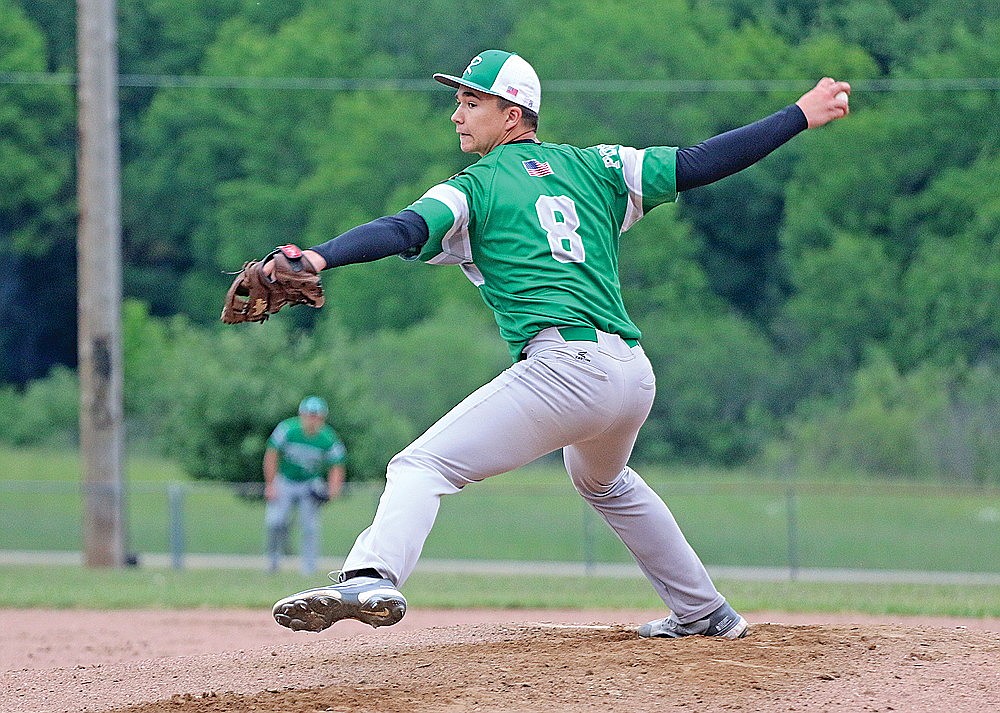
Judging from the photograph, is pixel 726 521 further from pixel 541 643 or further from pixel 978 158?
pixel 541 643

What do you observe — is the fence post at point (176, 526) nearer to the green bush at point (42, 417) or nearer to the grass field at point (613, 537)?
the grass field at point (613, 537)

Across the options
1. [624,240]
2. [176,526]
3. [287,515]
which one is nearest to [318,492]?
[287,515]

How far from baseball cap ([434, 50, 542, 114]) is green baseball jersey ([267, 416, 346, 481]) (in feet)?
32.7

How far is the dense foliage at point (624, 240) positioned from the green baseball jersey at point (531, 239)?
14.7m

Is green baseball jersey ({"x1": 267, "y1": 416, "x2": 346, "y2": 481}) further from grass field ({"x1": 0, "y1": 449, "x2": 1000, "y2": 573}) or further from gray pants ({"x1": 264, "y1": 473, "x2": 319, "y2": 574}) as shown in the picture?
grass field ({"x1": 0, "y1": 449, "x2": 1000, "y2": 573})

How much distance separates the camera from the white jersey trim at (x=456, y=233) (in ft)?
16.0

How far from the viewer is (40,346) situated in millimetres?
43781

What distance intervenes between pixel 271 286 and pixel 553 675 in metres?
1.70

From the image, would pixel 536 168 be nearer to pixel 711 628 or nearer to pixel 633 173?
pixel 633 173

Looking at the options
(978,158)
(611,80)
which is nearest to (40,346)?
(611,80)

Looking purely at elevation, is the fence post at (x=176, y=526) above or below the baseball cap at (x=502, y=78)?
below

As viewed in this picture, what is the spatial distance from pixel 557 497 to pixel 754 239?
12121 millimetres

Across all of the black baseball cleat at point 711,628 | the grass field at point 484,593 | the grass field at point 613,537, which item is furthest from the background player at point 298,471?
the black baseball cleat at point 711,628

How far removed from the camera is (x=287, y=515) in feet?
49.0
